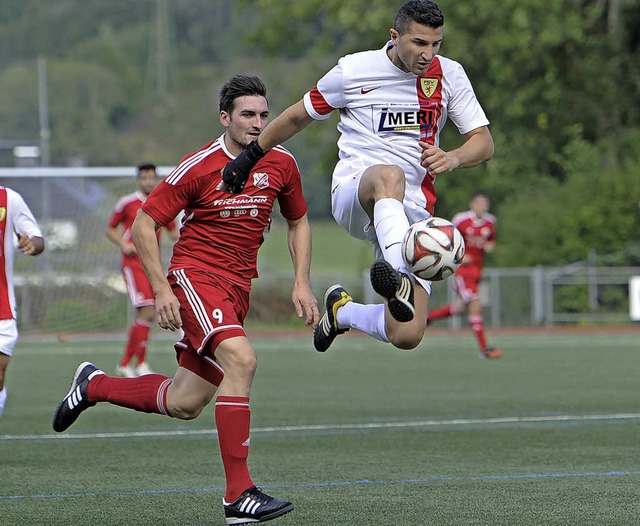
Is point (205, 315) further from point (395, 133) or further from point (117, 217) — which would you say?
point (117, 217)

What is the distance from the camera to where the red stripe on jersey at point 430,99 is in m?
7.33

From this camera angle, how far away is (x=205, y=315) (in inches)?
263

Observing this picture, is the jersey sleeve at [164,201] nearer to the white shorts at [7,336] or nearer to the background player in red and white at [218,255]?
the background player in red and white at [218,255]

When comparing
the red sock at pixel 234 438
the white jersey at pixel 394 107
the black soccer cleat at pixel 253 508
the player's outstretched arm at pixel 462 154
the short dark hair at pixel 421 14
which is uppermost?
the short dark hair at pixel 421 14

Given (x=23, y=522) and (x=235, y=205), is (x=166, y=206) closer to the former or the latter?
(x=235, y=205)

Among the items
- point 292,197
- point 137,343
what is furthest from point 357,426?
point 137,343

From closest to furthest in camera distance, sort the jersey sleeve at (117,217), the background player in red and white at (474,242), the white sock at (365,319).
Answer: the white sock at (365,319)
the jersey sleeve at (117,217)
the background player in red and white at (474,242)

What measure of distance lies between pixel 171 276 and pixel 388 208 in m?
1.18

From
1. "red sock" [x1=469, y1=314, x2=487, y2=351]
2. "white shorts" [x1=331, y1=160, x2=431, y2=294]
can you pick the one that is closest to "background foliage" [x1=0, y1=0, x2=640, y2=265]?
"red sock" [x1=469, y1=314, x2=487, y2=351]

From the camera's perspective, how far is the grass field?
261 inches

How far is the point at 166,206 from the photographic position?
684 cm

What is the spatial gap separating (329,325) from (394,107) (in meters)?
1.42

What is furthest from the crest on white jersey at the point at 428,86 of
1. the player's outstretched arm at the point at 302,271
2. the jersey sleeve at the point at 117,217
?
the jersey sleeve at the point at 117,217

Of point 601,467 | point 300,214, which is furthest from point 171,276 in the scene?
point 601,467
